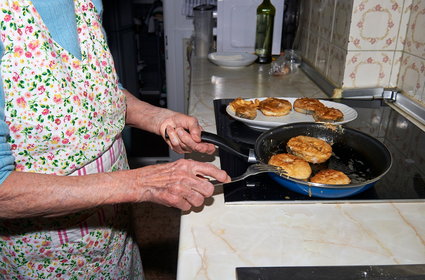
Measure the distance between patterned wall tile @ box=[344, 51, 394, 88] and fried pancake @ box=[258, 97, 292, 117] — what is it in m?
0.36

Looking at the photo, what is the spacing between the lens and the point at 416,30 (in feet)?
4.05

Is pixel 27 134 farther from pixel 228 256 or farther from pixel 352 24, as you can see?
pixel 352 24

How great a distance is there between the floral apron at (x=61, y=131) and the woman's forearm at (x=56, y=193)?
102mm

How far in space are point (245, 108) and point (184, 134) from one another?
0.29 m

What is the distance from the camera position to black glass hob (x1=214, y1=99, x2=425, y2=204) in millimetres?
771

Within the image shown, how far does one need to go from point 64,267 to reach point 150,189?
0.33m

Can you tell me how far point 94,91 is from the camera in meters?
0.81

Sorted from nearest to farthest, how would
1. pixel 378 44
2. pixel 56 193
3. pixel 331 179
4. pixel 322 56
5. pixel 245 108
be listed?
pixel 56 193
pixel 331 179
pixel 245 108
pixel 378 44
pixel 322 56

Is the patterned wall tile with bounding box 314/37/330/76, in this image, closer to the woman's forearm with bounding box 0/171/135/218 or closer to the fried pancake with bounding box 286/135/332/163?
the fried pancake with bounding box 286/135/332/163

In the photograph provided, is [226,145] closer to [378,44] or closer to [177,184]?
[177,184]

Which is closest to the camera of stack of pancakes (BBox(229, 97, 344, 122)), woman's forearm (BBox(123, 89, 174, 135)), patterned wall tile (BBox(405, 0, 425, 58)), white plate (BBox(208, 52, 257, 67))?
woman's forearm (BBox(123, 89, 174, 135))

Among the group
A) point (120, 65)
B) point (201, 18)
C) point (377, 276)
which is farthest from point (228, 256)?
point (120, 65)

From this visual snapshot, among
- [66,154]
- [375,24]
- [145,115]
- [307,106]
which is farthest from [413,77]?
[66,154]

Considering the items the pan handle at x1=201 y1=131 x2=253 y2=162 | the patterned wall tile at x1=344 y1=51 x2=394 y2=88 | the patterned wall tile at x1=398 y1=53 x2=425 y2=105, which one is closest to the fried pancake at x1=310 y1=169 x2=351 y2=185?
the pan handle at x1=201 y1=131 x2=253 y2=162
